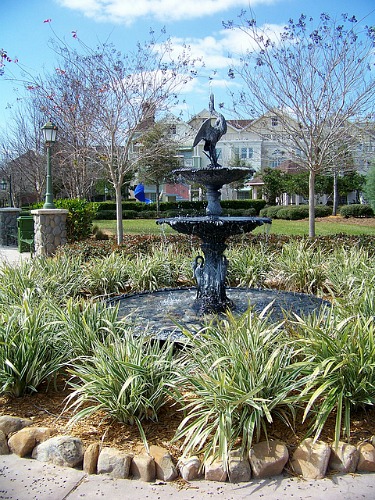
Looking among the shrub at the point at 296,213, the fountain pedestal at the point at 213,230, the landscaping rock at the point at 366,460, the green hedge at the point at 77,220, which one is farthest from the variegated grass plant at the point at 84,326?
the shrub at the point at 296,213

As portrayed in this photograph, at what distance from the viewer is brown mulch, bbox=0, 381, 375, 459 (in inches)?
128

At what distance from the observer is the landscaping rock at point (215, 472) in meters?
2.94

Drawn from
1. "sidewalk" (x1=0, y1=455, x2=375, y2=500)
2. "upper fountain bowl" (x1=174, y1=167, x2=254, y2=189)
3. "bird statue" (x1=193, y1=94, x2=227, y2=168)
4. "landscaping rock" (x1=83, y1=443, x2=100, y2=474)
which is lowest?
"sidewalk" (x1=0, y1=455, x2=375, y2=500)

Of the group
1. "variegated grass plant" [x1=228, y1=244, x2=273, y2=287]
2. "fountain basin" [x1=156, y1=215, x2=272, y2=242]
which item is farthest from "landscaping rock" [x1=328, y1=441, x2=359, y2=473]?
"variegated grass plant" [x1=228, y1=244, x2=273, y2=287]

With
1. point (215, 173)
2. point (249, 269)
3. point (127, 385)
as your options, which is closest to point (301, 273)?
point (249, 269)

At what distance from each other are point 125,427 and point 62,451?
1.55 ft

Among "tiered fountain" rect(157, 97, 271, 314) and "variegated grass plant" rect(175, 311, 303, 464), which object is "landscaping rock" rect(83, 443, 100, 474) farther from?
"tiered fountain" rect(157, 97, 271, 314)

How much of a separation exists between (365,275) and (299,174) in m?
27.8

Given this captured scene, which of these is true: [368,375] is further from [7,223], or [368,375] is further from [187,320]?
[7,223]

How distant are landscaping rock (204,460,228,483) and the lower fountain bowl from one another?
2233mm

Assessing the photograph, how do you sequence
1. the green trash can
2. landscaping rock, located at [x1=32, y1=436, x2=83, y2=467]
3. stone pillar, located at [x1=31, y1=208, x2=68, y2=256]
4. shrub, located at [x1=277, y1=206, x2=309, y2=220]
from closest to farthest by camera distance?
landscaping rock, located at [x1=32, y1=436, x2=83, y2=467], stone pillar, located at [x1=31, y1=208, x2=68, y2=256], the green trash can, shrub, located at [x1=277, y1=206, x2=309, y2=220]

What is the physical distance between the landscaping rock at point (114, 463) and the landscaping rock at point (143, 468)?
38mm

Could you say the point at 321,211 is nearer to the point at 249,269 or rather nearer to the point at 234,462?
the point at 249,269

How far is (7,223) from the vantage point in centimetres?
1800
